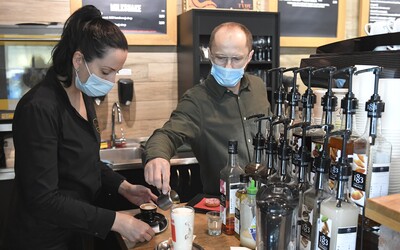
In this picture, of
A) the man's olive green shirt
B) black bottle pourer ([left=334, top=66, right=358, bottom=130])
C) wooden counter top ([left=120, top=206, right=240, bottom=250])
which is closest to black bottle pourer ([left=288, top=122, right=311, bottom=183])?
black bottle pourer ([left=334, top=66, right=358, bottom=130])

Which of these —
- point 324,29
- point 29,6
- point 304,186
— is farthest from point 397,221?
point 324,29

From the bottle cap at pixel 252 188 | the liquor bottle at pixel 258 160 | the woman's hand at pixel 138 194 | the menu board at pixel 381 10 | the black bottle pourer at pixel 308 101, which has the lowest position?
the woman's hand at pixel 138 194

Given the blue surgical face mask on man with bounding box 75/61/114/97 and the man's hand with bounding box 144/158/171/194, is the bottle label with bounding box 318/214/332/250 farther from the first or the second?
the blue surgical face mask on man with bounding box 75/61/114/97

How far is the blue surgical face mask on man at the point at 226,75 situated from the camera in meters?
1.97

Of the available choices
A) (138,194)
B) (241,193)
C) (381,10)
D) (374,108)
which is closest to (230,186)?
(241,193)

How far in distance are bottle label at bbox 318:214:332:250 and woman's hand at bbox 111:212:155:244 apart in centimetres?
59

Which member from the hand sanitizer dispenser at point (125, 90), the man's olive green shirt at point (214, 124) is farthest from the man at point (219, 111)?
the hand sanitizer dispenser at point (125, 90)

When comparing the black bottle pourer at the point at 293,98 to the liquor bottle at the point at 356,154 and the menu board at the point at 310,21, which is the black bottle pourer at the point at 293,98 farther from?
the menu board at the point at 310,21

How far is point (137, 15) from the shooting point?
3.43 metres

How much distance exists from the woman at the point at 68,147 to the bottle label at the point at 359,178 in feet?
2.22

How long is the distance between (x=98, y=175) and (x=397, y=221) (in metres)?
1.20

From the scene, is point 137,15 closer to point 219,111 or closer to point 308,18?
point 308,18

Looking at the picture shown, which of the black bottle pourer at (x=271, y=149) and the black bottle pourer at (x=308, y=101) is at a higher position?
the black bottle pourer at (x=308, y=101)

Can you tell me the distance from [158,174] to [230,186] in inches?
9.2
